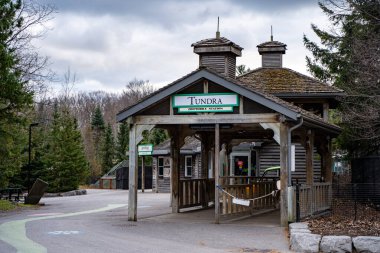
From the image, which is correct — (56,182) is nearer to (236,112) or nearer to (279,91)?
(279,91)

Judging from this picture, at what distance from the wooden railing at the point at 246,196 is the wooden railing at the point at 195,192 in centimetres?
224

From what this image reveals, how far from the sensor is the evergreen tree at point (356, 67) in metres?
20.2

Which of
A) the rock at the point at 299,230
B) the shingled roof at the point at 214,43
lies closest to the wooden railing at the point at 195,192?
the shingled roof at the point at 214,43

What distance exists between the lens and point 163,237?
50.3ft

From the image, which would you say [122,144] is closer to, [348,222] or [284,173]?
[284,173]

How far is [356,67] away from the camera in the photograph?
22688 mm

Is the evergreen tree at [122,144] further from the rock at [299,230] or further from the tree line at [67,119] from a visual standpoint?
the rock at [299,230]

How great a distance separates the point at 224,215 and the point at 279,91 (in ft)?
28.7

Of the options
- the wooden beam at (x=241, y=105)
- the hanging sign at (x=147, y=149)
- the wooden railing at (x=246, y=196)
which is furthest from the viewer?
the hanging sign at (x=147, y=149)

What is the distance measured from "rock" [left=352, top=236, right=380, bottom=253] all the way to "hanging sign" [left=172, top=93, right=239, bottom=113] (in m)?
6.71

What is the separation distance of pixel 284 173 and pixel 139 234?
4.75 meters

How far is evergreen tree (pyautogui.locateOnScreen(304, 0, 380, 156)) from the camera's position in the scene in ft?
66.4

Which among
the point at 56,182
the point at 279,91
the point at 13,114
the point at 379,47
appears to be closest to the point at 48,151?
the point at 56,182

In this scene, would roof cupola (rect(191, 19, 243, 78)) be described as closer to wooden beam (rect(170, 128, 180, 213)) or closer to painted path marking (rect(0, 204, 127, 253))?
wooden beam (rect(170, 128, 180, 213))
